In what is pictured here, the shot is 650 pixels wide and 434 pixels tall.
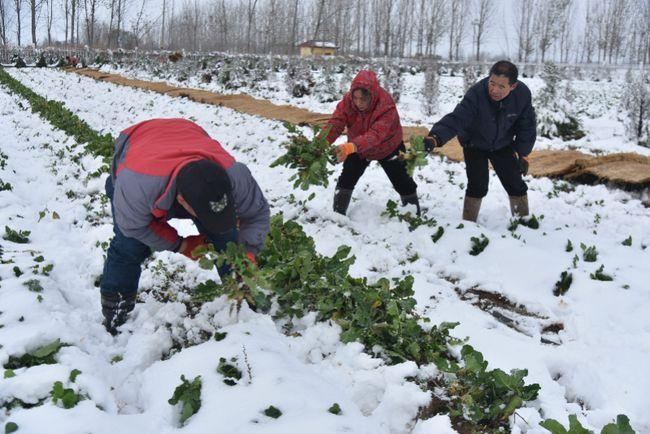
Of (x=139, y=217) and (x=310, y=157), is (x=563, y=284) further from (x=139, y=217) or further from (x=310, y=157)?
(x=139, y=217)

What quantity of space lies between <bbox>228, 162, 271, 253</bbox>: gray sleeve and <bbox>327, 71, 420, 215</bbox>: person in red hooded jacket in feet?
4.81

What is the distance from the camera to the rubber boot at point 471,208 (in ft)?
16.6

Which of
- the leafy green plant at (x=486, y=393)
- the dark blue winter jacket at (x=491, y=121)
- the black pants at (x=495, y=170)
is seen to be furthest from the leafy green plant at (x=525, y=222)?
the leafy green plant at (x=486, y=393)

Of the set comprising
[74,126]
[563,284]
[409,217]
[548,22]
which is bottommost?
[563,284]

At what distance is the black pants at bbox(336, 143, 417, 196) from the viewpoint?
500 cm

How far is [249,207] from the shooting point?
2.90 metres

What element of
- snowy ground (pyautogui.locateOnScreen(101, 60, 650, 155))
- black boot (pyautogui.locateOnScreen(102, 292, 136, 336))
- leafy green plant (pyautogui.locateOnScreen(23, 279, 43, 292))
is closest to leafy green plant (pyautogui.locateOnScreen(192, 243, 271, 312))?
black boot (pyautogui.locateOnScreen(102, 292, 136, 336))

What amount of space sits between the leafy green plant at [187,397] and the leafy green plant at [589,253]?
11.0ft

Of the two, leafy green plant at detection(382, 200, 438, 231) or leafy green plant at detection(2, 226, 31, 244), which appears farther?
leafy green plant at detection(382, 200, 438, 231)

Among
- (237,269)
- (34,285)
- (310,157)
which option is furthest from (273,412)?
(310,157)

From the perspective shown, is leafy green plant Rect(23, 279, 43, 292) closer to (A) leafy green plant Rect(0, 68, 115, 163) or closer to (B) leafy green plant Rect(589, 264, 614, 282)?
(A) leafy green plant Rect(0, 68, 115, 163)

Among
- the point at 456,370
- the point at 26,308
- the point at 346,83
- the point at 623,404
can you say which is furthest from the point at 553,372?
the point at 346,83

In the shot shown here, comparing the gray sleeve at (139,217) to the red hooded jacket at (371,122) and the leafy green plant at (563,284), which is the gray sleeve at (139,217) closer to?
the red hooded jacket at (371,122)

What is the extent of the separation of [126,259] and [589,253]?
364 cm
